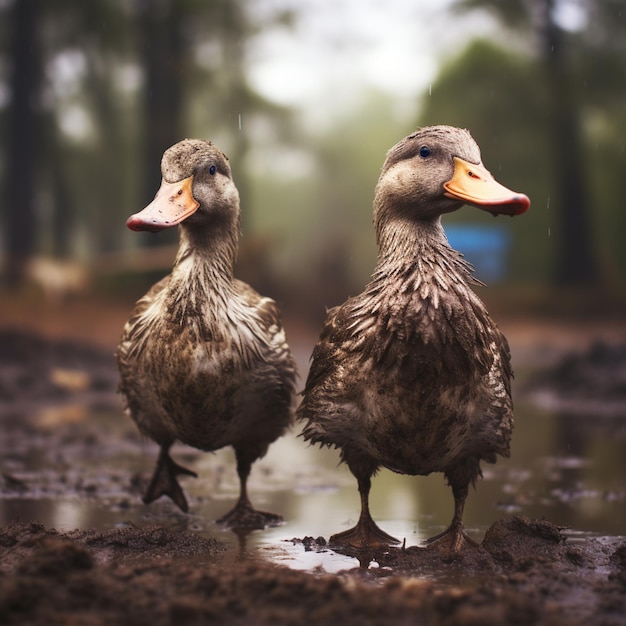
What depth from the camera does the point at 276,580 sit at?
348 cm

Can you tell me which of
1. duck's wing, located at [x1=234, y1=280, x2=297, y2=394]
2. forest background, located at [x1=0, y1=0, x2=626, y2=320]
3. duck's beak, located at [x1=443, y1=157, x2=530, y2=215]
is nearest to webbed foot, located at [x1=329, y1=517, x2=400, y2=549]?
duck's wing, located at [x1=234, y1=280, x2=297, y2=394]

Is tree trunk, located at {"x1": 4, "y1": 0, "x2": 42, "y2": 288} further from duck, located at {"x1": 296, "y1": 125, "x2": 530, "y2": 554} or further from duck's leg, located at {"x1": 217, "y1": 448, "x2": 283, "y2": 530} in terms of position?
duck, located at {"x1": 296, "y1": 125, "x2": 530, "y2": 554}

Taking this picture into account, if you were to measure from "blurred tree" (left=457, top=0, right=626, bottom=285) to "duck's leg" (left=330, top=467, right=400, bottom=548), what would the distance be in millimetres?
15023

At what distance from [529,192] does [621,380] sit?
8.95 m

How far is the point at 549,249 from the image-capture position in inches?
780

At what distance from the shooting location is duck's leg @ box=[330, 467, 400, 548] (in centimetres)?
466

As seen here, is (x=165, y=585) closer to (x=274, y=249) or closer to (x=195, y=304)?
(x=195, y=304)

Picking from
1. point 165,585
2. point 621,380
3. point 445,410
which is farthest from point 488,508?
point 621,380

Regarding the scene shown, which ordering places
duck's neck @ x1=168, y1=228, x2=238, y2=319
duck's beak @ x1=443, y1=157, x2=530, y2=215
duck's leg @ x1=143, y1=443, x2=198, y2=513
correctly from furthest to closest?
duck's leg @ x1=143, y1=443, x2=198, y2=513
duck's neck @ x1=168, y1=228, x2=238, y2=319
duck's beak @ x1=443, y1=157, x2=530, y2=215

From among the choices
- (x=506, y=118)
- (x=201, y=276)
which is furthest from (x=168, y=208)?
(x=506, y=118)

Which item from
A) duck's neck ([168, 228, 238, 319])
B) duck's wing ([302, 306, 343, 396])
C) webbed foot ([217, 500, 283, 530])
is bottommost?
webbed foot ([217, 500, 283, 530])

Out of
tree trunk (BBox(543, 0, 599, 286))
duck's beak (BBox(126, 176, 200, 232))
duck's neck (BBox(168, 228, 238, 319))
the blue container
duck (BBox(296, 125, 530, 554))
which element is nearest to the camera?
duck (BBox(296, 125, 530, 554))

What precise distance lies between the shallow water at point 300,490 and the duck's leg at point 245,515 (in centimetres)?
11

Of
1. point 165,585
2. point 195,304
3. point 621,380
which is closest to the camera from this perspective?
point 165,585
